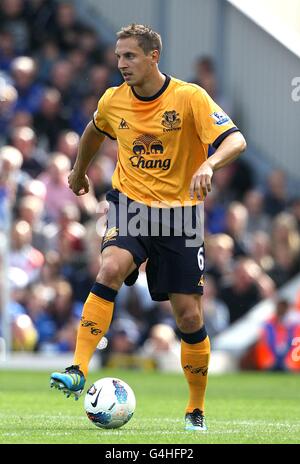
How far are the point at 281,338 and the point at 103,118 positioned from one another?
7940 millimetres

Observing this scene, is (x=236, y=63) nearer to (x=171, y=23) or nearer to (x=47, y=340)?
(x=171, y=23)

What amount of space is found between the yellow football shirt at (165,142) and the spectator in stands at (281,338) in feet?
25.7

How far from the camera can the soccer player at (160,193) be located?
27.4ft

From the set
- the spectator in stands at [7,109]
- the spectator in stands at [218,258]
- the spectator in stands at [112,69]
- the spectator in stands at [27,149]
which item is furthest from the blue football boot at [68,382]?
the spectator in stands at [112,69]

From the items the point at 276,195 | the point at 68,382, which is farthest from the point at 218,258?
the point at 68,382

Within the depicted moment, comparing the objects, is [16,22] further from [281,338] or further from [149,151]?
[149,151]

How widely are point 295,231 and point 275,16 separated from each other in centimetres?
281

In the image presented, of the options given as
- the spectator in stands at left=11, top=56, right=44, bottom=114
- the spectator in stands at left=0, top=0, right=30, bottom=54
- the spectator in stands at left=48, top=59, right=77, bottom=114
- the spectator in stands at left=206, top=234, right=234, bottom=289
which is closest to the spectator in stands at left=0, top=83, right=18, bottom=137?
the spectator in stands at left=11, top=56, right=44, bottom=114

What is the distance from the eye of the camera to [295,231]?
17969 millimetres

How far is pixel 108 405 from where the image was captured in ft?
26.8

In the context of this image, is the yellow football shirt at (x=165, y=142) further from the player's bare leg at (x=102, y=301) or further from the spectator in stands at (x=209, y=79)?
the spectator in stands at (x=209, y=79)

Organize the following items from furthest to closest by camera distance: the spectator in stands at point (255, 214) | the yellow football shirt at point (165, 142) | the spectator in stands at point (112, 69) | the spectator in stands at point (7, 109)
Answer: the spectator in stands at point (112, 69) < the spectator in stands at point (255, 214) < the spectator in stands at point (7, 109) < the yellow football shirt at point (165, 142)

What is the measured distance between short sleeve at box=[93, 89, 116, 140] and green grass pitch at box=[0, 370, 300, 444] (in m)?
1.91
